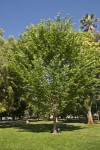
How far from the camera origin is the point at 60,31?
720 inches

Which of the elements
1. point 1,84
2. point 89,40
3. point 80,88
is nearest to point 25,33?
point 1,84

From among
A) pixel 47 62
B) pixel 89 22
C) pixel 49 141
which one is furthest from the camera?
pixel 89 22

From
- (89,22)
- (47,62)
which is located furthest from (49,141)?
(89,22)

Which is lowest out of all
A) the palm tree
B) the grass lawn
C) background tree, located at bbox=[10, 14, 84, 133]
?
the grass lawn

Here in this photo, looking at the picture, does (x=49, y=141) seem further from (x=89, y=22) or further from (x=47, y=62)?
(x=89, y=22)

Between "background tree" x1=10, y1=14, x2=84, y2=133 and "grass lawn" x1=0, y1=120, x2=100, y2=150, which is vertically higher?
"background tree" x1=10, y1=14, x2=84, y2=133

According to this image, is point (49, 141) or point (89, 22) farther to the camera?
point (89, 22)

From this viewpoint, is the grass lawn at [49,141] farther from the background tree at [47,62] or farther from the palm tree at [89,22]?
the palm tree at [89,22]

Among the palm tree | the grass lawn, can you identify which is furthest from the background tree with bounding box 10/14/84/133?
the palm tree

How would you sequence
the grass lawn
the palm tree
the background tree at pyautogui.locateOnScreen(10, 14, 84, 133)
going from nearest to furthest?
the grass lawn
the background tree at pyautogui.locateOnScreen(10, 14, 84, 133)
the palm tree

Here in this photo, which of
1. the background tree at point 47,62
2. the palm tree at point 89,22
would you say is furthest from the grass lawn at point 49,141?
the palm tree at point 89,22

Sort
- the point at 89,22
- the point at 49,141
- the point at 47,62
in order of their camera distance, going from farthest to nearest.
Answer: the point at 89,22 → the point at 47,62 → the point at 49,141

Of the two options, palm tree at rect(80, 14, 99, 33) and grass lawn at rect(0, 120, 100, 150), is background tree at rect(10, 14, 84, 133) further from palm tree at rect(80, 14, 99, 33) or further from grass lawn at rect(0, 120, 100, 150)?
palm tree at rect(80, 14, 99, 33)

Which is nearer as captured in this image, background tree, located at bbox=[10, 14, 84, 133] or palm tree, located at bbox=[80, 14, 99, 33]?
background tree, located at bbox=[10, 14, 84, 133]
